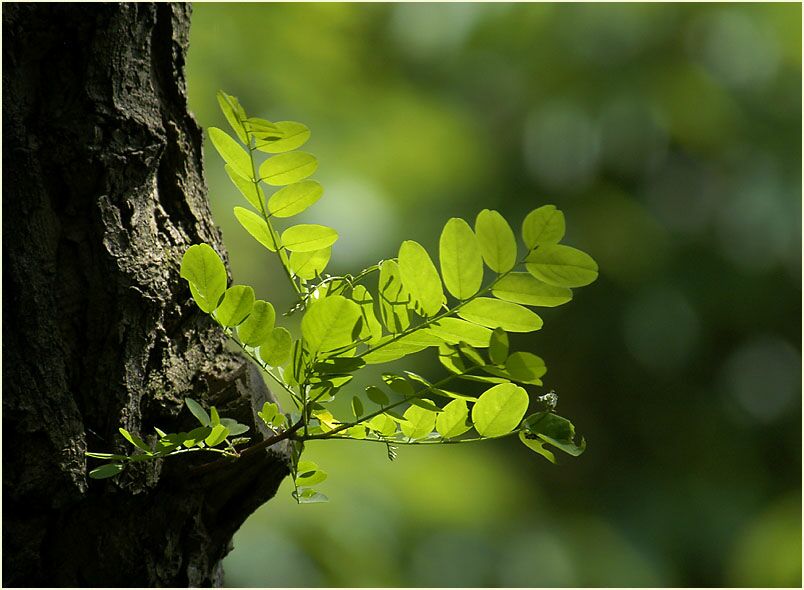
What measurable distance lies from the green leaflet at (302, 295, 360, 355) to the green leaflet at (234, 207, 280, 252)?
8cm

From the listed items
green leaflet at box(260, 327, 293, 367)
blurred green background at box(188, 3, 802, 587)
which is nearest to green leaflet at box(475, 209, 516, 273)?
green leaflet at box(260, 327, 293, 367)

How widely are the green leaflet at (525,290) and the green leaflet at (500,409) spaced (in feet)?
0.13

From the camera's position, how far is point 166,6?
0.44 metres

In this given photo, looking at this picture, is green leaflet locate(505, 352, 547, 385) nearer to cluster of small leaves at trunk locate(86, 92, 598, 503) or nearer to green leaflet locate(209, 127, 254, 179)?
cluster of small leaves at trunk locate(86, 92, 598, 503)

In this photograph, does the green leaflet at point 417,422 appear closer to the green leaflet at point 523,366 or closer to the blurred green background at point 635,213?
the green leaflet at point 523,366

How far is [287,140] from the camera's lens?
39cm

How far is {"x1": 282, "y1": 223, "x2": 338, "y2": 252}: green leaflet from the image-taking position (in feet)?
1.34

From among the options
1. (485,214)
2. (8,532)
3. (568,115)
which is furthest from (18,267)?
(568,115)

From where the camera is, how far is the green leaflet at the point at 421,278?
0.36m

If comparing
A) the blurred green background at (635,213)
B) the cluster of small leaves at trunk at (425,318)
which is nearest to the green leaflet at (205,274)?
the cluster of small leaves at trunk at (425,318)

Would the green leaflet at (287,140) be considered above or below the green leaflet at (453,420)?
above

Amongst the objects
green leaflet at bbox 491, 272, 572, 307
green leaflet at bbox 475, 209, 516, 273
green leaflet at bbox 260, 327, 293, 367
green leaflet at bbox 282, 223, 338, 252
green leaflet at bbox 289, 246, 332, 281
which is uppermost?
green leaflet at bbox 475, 209, 516, 273

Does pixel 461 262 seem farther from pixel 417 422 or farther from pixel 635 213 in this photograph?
pixel 635 213

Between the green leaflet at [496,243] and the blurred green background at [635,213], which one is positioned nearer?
the green leaflet at [496,243]
